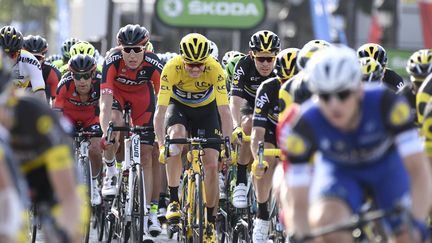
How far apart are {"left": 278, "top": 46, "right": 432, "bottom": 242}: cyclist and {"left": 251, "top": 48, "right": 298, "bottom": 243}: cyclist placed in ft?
11.6

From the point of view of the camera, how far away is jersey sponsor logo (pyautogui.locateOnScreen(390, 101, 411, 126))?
7.15m

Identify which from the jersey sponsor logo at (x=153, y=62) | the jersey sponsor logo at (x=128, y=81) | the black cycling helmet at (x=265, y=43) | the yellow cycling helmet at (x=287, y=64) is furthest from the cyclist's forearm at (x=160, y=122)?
the black cycling helmet at (x=265, y=43)

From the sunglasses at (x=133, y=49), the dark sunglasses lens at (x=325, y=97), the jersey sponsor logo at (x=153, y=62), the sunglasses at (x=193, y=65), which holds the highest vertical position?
the sunglasses at (x=133, y=49)

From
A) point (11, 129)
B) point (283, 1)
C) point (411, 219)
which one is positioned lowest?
point (411, 219)

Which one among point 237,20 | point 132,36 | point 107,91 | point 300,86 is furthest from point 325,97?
point 237,20

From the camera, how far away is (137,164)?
1271 centimetres

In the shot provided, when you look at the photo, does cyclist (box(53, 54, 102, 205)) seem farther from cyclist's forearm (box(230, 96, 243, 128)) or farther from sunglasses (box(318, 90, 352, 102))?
sunglasses (box(318, 90, 352, 102))

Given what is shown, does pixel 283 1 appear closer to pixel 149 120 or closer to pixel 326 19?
Result: pixel 326 19

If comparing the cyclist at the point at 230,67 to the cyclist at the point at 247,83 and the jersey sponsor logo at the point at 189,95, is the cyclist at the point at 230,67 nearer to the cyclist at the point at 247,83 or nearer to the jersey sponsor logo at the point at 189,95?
the cyclist at the point at 247,83

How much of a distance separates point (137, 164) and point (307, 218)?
5.72m

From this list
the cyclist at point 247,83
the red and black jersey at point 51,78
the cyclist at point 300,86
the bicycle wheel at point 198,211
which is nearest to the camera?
the cyclist at point 300,86

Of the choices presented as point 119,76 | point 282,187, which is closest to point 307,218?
point 282,187

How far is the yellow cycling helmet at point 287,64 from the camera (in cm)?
1118

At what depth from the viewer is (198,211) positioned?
11656 mm
